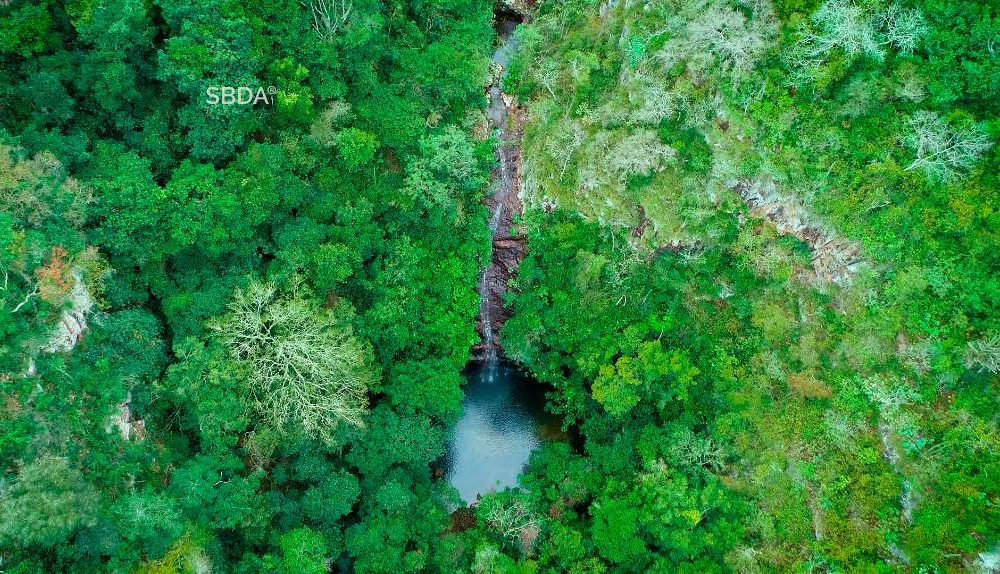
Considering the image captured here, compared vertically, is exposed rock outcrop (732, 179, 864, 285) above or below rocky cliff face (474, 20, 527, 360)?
above

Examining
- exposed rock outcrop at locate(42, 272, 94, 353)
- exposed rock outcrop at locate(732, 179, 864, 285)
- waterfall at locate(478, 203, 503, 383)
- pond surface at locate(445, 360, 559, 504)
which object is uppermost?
exposed rock outcrop at locate(732, 179, 864, 285)

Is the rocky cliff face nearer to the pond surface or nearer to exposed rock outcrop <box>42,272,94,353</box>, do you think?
the pond surface

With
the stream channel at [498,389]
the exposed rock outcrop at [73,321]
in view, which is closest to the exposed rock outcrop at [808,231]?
the stream channel at [498,389]

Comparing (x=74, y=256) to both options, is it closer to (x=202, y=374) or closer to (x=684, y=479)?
(x=202, y=374)

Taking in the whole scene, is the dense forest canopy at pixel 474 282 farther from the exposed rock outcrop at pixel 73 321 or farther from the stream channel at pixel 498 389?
the stream channel at pixel 498 389

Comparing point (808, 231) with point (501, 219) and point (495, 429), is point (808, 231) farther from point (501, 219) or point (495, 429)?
point (495, 429)

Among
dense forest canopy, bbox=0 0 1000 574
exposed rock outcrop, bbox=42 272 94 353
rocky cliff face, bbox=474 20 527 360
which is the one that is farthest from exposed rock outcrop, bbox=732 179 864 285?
exposed rock outcrop, bbox=42 272 94 353
